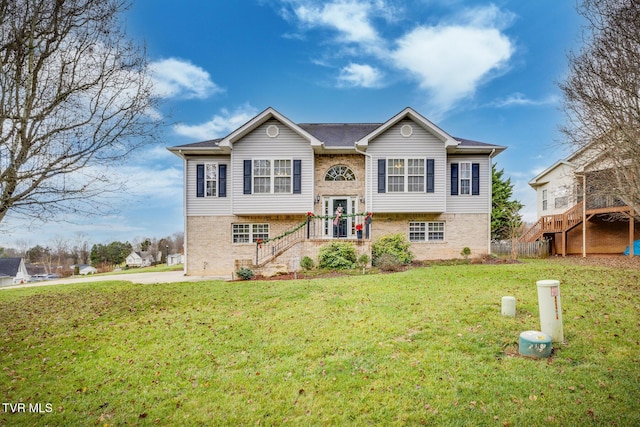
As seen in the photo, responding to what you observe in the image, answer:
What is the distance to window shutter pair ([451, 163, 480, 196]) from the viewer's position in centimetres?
1745

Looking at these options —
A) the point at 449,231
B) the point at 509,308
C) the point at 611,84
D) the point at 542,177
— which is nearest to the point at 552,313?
the point at 509,308

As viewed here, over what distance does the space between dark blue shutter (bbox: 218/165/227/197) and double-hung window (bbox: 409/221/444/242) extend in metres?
10.3

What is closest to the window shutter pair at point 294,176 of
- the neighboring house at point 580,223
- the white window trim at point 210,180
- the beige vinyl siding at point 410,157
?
the white window trim at point 210,180

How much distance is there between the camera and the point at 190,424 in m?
3.83

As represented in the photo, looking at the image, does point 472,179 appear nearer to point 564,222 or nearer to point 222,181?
point 564,222

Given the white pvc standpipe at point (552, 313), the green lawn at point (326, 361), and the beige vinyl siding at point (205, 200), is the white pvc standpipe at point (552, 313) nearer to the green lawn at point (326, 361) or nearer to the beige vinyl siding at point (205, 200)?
the green lawn at point (326, 361)

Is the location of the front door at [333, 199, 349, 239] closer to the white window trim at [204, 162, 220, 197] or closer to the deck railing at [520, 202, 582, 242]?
the white window trim at [204, 162, 220, 197]

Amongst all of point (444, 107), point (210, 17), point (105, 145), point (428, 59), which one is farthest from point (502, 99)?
point (105, 145)

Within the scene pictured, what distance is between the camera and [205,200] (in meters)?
17.2

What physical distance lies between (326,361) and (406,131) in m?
14.2

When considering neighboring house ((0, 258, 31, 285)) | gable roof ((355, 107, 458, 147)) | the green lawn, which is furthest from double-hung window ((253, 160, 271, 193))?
neighboring house ((0, 258, 31, 285))

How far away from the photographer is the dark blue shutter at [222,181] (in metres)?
17.2

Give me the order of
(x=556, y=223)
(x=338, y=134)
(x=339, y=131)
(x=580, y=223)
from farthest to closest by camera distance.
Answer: (x=556, y=223)
(x=580, y=223)
(x=339, y=131)
(x=338, y=134)

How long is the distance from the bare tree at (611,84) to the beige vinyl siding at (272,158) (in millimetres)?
11167
